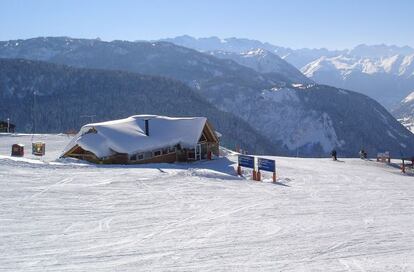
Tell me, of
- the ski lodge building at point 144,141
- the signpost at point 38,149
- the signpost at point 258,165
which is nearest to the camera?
the signpost at point 258,165

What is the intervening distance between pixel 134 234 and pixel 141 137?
78.6ft

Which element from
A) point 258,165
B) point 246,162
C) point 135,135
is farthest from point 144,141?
point 258,165

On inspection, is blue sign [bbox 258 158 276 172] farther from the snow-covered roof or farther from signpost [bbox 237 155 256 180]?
the snow-covered roof

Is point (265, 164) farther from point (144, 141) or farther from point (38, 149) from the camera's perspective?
point (38, 149)

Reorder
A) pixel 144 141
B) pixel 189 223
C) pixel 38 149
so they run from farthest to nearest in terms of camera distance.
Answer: pixel 38 149 < pixel 144 141 < pixel 189 223

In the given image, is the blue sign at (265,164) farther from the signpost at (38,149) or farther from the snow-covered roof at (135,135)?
the signpost at (38,149)

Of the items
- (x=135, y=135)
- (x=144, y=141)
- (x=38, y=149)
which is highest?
(x=135, y=135)

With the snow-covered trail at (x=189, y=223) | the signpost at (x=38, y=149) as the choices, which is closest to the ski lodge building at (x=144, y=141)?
A: the signpost at (x=38, y=149)

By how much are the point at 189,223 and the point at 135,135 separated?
22.5 metres

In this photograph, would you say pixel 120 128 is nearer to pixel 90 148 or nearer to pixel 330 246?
pixel 90 148

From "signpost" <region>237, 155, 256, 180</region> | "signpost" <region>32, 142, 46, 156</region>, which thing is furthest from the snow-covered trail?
"signpost" <region>32, 142, 46, 156</region>

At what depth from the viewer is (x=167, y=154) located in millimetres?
40469

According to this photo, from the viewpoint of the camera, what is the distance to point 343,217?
20.2 meters

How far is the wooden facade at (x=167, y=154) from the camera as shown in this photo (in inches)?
1459
